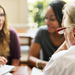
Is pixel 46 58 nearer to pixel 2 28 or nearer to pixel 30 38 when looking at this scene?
pixel 2 28

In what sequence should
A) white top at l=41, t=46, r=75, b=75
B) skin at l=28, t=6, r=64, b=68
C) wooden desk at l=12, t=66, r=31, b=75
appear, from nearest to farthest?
white top at l=41, t=46, r=75, b=75, wooden desk at l=12, t=66, r=31, b=75, skin at l=28, t=6, r=64, b=68

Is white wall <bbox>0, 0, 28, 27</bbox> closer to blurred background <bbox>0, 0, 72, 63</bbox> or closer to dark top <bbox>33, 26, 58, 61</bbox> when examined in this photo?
blurred background <bbox>0, 0, 72, 63</bbox>

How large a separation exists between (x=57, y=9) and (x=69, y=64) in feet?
2.77

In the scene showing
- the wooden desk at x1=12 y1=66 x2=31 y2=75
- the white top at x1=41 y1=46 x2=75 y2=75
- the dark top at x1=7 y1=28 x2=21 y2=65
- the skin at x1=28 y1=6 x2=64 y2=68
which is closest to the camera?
the white top at x1=41 y1=46 x2=75 y2=75

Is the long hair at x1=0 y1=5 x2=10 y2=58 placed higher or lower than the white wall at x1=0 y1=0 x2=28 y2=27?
lower

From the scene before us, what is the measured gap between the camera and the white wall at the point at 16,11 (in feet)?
10.9

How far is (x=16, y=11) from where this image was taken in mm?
3385

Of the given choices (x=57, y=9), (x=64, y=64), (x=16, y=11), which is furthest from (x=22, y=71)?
(x=16, y=11)

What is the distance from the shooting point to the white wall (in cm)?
332

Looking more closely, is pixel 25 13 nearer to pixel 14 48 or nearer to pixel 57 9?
pixel 14 48

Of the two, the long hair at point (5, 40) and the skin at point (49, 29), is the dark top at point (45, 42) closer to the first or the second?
the skin at point (49, 29)

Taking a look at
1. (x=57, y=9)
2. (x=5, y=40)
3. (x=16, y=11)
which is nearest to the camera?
(x=57, y=9)

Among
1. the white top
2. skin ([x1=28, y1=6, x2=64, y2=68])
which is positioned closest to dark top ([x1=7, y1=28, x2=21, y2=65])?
skin ([x1=28, y1=6, x2=64, y2=68])

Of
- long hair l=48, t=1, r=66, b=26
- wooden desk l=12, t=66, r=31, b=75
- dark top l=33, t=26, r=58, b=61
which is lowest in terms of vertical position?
wooden desk l=12, t=66, r=31, b=75
